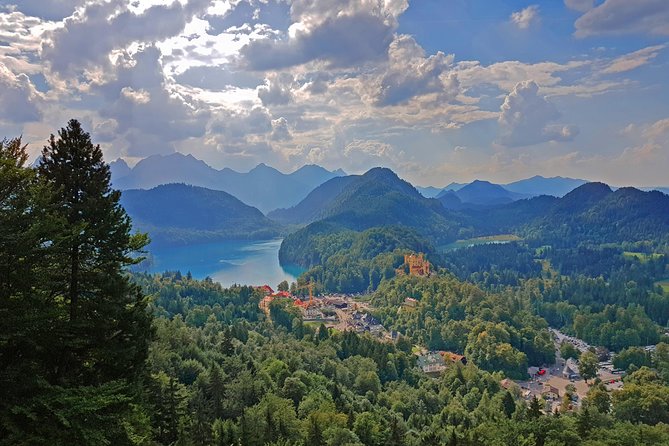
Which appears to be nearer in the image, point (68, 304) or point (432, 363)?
point (68, 304)

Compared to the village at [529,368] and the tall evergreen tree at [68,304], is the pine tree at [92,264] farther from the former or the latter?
the village at [529,368]

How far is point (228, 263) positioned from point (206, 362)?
372 ft

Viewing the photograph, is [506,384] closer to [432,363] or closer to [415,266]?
[432,363]

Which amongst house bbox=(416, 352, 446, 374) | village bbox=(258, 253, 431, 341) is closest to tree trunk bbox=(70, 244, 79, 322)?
house bbox=(416, 352, 446, 374)

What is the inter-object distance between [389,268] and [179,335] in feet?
238

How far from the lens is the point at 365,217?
180 m

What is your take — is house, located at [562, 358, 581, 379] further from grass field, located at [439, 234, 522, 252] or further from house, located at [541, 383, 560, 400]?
grass field, located at [439, 234, 522, 252]

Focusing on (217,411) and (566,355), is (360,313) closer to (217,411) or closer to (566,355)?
(566,355)

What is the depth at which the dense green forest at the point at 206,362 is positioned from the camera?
305 inches

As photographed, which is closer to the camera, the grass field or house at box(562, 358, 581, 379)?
house at box(562, 358, 581, 379)

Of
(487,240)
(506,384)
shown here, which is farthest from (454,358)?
(487,240)

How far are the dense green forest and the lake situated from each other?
47.1 meters

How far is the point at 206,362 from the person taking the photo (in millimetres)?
27891

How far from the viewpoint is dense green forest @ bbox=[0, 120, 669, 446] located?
775 centimetres
